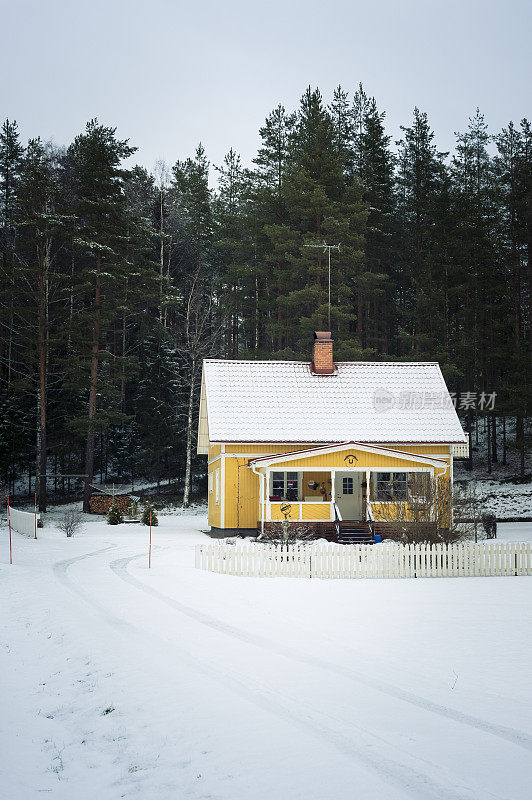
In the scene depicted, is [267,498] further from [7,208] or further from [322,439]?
[7,208]

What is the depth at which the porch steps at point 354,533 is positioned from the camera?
2406 cm

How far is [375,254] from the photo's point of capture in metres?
45.4

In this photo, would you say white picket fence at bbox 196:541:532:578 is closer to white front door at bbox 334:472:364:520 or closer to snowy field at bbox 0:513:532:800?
snowy field at bbox 0:513:532:800

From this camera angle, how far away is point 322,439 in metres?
27.1

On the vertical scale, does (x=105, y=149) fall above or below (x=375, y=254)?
above

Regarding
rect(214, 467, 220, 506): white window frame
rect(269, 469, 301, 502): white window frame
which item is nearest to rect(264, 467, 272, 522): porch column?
rect(269, 469, 301, 502): white window frame

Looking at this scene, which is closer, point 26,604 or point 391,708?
point 391,708

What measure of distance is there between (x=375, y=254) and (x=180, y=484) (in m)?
18.3

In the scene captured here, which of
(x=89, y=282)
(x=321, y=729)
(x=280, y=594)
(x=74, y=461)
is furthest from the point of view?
(x=74, y=461)

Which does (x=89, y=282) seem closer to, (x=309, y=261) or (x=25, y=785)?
(x=309, y=261)

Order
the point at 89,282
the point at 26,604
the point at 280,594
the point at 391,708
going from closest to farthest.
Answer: the point at 391,708, the point at 26,604, the point at 280,594, the point at 89,282

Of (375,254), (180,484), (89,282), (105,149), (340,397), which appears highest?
(105,149)

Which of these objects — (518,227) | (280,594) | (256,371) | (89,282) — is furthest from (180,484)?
(280,594)

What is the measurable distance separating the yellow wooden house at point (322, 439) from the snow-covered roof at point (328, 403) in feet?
0.13
